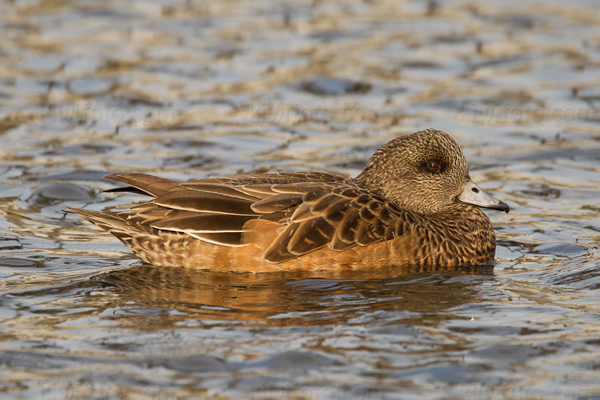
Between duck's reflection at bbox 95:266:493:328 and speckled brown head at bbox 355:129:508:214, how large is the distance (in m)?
0.71

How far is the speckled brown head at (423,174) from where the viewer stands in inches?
299

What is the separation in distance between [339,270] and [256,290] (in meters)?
0.69

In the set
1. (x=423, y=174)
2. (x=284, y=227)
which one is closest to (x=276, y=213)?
(x=284, y=227)

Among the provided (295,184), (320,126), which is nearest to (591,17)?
(320,126)

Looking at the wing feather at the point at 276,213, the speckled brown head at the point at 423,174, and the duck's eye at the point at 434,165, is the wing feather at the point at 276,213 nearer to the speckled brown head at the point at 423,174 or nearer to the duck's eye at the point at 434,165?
the speckled brown head at the point at 423,174

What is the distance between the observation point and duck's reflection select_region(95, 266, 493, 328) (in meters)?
6.16

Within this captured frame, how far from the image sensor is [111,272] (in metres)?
7.10

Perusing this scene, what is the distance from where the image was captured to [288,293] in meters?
6.59

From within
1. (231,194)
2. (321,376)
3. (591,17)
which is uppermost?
(591,17)

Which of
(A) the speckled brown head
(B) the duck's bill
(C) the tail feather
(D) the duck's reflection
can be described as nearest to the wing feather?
(C) the tail feather

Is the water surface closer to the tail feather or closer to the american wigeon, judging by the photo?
the american wigeon

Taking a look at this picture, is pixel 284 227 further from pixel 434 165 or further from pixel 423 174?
pixel 434 165

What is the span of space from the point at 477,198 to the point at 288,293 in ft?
6.64

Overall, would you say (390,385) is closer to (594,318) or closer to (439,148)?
(594,318)
